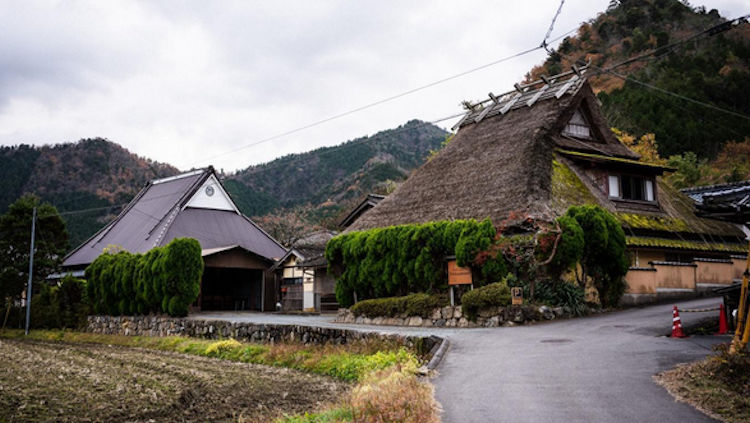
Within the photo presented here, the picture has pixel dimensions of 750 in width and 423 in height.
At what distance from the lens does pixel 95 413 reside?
995 cm

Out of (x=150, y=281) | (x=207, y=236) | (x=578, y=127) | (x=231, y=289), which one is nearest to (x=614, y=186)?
(x=578, y=127)

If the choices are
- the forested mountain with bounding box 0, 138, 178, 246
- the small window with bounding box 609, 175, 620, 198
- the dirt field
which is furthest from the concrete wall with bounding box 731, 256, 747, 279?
the forested mountain with bounding box 0, 138, 178, 246

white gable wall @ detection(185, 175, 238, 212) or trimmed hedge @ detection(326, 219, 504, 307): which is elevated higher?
white gable wall @ detection(185, 175, 238, 212)

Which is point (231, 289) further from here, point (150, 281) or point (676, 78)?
point (676, 78)

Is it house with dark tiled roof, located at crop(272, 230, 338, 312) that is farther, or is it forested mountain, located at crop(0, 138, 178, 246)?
forested mountain, located at crop(0, 138, 178, 246)

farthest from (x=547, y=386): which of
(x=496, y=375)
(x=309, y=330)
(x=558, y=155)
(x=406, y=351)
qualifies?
(x=558, y=155)

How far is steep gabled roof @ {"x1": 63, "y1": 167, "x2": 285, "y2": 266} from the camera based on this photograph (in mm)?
33719

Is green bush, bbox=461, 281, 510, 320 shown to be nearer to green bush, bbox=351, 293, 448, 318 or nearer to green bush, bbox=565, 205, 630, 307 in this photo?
green bush, bbox=351, 293, 448, 318

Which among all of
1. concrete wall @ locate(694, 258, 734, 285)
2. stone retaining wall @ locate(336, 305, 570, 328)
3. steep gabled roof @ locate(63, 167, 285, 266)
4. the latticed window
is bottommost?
stone retaining wall @ locate(336, 305, 570, 328)

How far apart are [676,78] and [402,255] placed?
32.7 meters

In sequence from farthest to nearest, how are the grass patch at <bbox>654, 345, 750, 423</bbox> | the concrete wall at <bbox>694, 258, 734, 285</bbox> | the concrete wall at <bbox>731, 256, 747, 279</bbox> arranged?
the concrete wall at <bbox>731, 256, 747, 279</bbox>, the concrete wall at <bbox>694, 258, 734, 285</bbox>, the grass patch at <bbox>654, 345, 750, 423</bbox>

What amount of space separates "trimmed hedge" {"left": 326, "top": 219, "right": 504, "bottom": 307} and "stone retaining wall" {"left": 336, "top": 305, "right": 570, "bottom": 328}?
1168mm

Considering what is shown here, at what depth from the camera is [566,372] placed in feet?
31.0

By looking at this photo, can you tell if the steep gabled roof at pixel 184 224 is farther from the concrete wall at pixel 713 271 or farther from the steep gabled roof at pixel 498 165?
the concrete wall at pixel 713 271
